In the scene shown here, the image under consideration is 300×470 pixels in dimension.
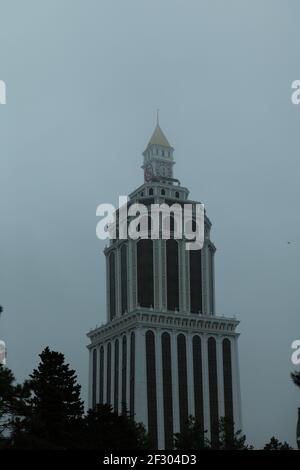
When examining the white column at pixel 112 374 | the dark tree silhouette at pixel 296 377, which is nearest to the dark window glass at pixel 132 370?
the white column at pixel 112 374

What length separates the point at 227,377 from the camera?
147 meters

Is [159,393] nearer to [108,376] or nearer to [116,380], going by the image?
[116,380]

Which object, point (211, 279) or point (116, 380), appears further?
point (211, 279)

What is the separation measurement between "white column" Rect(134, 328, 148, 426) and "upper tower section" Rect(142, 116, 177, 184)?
32603 millimetres

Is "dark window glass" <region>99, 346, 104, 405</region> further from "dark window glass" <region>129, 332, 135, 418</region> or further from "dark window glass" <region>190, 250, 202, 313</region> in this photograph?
"dark window glass" <region>190, 250, 202, 313</region>

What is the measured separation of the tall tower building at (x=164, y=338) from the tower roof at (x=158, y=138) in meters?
7.97

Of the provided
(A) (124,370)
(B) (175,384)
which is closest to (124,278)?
(A) (124,370)

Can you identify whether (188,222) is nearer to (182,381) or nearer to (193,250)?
(193,250)

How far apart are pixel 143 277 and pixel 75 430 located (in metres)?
79.8

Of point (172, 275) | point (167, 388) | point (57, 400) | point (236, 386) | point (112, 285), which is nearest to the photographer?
point (57, 400)

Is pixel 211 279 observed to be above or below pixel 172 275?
above

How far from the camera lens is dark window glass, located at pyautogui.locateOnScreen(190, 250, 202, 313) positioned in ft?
500

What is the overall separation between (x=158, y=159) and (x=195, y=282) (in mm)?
24933

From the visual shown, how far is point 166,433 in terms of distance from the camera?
135375 mm
